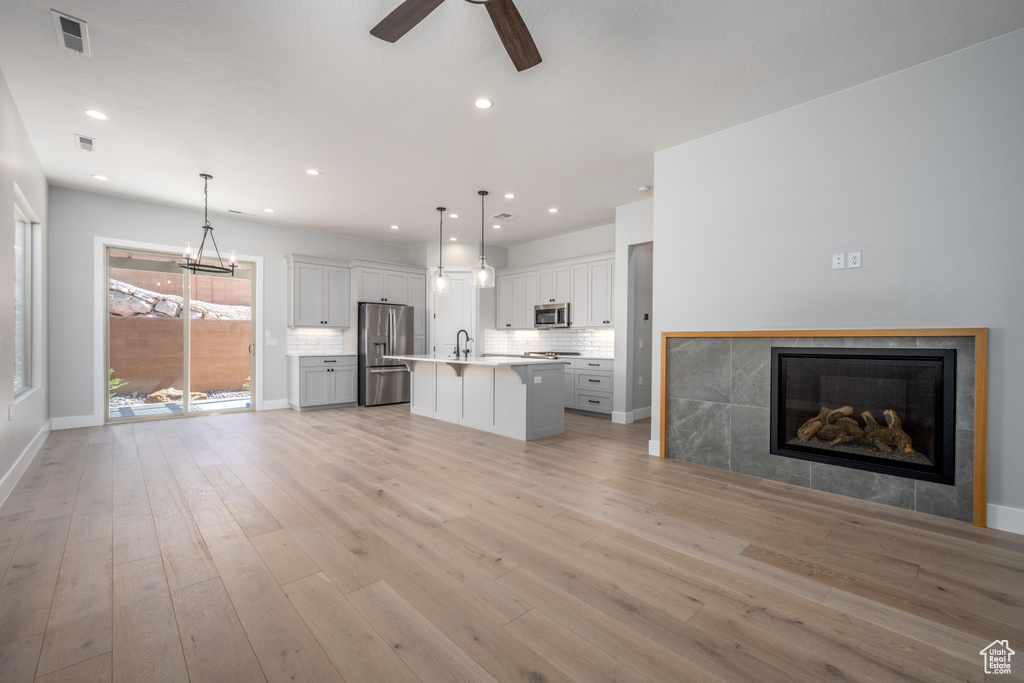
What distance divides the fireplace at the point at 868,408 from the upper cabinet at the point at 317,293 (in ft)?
21.1

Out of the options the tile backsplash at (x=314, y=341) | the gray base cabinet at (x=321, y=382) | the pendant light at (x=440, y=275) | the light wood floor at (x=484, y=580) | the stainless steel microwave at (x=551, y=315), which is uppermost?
the pendant light at (x=440, y=275)

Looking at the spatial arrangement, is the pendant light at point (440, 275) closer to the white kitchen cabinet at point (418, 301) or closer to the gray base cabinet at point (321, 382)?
the white kitchen cabinet at point (418, 301)

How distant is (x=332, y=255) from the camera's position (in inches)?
301

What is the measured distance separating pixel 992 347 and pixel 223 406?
8380mm

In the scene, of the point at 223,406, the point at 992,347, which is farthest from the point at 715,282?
the point at 223,406

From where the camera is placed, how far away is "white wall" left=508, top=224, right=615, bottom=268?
7.00 meters

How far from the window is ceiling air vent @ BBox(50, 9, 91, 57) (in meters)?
2.37

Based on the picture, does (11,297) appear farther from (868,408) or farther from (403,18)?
(868,408)

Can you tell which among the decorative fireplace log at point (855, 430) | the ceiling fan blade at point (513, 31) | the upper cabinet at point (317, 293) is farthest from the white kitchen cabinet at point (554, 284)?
the ceiling fan blade at point (513, 31)

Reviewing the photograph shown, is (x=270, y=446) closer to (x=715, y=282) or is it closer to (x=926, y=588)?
(x=715, y=282)

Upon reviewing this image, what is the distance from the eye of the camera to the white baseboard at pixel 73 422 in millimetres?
5309

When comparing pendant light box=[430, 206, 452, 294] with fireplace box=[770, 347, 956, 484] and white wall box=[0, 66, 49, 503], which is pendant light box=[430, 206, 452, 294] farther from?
fireplace box=[770, 347, 956, 484]

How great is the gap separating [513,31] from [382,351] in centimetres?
617

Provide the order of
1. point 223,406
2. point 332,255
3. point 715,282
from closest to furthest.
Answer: point 715,282, point 223,406, point 332,255
